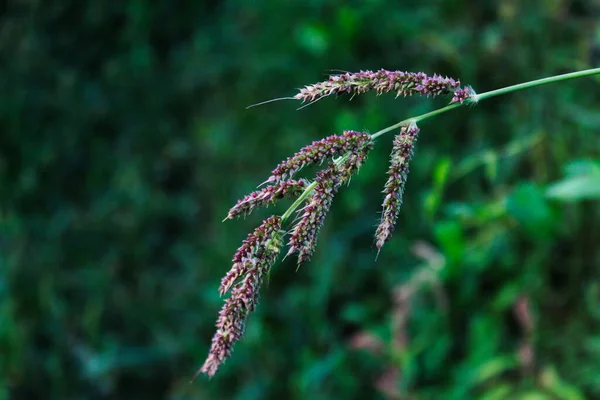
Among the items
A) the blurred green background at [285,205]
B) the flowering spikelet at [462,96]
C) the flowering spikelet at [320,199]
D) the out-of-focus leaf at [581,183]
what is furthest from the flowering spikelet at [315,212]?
the out-of-focus leaf at [581,183]

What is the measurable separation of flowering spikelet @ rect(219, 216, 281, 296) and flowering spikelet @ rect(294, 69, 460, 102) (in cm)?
18

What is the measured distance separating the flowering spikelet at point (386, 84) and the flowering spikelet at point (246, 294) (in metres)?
0.18

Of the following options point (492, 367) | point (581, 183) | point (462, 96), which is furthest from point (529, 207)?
point (462, 96)

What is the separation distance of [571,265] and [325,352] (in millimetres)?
900

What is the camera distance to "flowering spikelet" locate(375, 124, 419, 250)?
0.86 m

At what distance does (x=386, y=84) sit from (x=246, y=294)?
320 mm

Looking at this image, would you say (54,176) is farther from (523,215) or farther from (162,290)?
(523,215)

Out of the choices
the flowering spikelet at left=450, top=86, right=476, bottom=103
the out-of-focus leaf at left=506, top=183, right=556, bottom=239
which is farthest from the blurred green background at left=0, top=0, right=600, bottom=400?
the flowering spikelet at left=450, top=86, right=476, bottom=103

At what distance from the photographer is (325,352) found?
2490 mm

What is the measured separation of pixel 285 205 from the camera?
8.68 ft

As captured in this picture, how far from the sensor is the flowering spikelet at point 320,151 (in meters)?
0.86

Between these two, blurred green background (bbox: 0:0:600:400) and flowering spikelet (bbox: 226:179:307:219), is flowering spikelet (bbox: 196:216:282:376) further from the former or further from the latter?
blurred green background (bbox: 0:0:600:400)

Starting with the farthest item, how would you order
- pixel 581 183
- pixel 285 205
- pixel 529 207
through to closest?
pixel 285 205
pixel 529 207
pixel 581 183

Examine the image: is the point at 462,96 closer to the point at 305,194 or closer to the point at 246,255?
the point at 305,194
